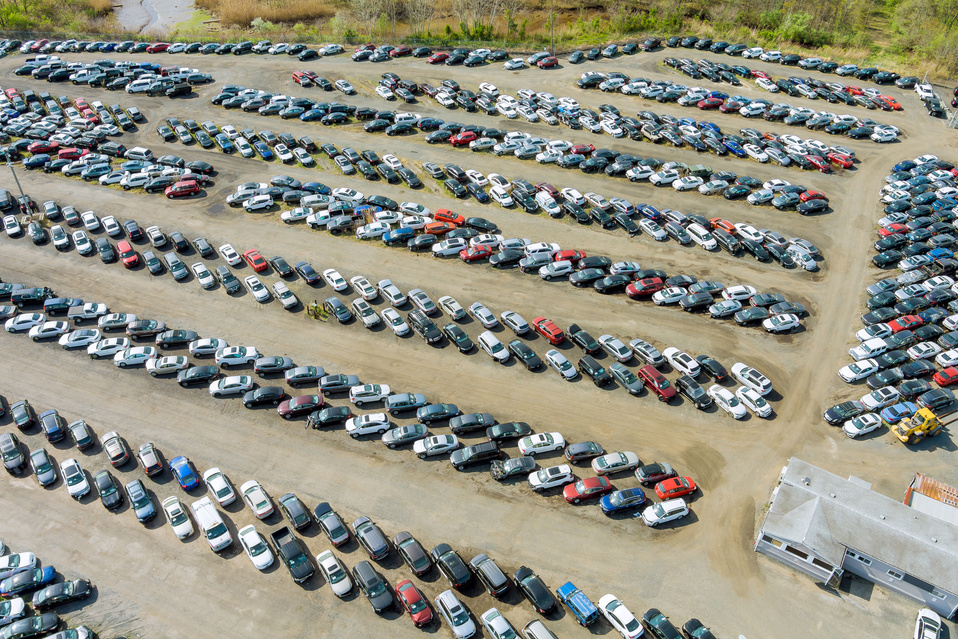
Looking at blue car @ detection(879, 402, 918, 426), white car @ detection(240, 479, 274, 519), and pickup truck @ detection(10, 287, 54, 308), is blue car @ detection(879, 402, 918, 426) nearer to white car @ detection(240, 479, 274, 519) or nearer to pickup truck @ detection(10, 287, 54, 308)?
white car @ detection(240, 479, 274, 519)

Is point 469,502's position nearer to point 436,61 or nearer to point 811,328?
point 811,328

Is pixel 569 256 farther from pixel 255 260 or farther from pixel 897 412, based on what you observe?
pixel 255 260

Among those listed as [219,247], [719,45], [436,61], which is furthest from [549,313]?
[719,45]

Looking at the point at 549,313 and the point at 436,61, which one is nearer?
the point at 549,313

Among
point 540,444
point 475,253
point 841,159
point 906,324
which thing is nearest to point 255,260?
point 475,253

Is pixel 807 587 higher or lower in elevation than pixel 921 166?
lower

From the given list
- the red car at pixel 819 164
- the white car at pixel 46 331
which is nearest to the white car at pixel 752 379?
the red car at pixel 819 164
